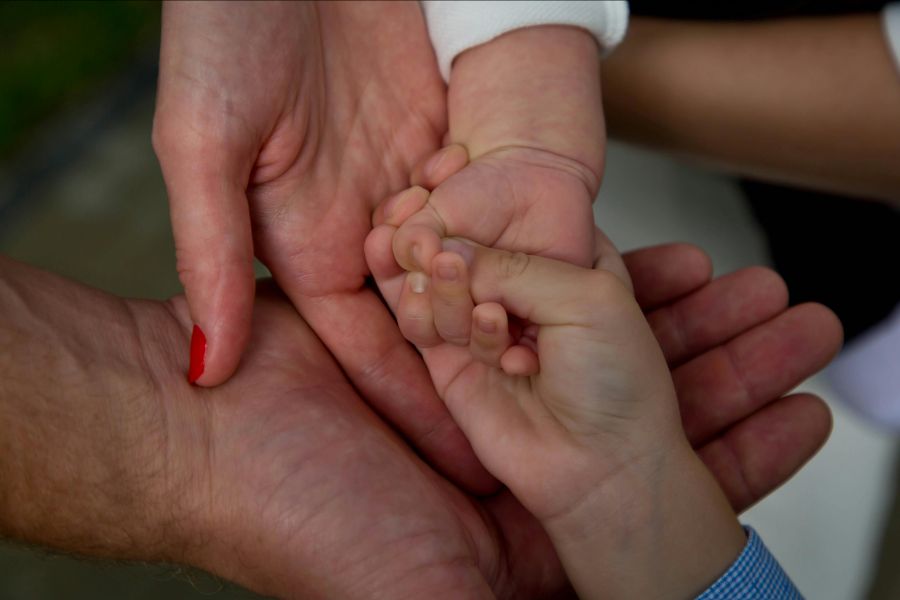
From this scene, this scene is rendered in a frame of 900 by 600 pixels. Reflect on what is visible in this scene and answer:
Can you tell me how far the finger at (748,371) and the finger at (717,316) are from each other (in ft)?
0.07

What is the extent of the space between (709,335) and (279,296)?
41 centimetres

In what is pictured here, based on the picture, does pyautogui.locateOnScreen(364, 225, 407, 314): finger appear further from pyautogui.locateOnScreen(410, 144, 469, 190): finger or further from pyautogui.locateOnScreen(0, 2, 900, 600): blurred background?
pyautogui.locateOnScreen(0, 2, 900, 600): blurred background

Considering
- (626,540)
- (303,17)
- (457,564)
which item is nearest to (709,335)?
(626,540)

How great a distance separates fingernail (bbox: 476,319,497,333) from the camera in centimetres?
63

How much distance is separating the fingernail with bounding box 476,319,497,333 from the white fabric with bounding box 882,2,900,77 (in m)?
0.66

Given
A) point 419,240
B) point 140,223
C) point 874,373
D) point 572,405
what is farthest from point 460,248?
point 140,223

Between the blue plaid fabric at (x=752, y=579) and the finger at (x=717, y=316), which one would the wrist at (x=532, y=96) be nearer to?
the finger at (x=717, y=316)

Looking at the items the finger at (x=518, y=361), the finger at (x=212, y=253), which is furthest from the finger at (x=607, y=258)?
the finger at (x=212, y=253)

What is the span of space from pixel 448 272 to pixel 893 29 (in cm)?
69

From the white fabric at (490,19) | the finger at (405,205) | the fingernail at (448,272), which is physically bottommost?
the finger at (405,205)

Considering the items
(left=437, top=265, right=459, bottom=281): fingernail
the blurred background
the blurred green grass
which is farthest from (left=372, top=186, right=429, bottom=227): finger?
the blurred green grass

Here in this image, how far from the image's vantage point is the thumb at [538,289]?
2.13 feet

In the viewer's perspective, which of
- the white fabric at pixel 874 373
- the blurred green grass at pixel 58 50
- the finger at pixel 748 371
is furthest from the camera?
the blurred green grass at pixel 58 50

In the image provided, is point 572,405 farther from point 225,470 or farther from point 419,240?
point 225,470
